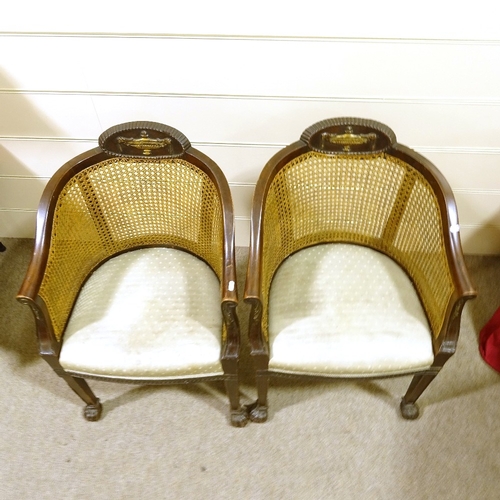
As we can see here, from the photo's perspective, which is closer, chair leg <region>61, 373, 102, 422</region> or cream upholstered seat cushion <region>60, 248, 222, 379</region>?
cream upholstered seat cushion <region>60, 248, 222, 379</region>

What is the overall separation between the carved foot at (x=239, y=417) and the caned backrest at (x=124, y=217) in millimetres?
462

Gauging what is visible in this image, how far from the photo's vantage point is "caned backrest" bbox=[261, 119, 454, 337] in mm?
1166

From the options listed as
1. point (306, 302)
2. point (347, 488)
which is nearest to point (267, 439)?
point (347, 488)

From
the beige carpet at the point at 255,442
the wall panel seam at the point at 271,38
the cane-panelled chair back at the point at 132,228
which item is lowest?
the beige carpet at the point at 255,442

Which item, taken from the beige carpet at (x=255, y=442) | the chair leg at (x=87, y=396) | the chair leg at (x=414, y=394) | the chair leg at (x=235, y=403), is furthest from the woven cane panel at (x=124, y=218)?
the chair leg at (x=414, y=394)

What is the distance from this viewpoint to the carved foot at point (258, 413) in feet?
4.58

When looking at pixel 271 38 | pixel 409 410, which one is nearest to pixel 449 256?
pixel 409 410

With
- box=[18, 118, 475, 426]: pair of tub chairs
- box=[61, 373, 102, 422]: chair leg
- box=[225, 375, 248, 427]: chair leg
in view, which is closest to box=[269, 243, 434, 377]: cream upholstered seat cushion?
box=[18, 118, 475, 426]: pair of tub chairs

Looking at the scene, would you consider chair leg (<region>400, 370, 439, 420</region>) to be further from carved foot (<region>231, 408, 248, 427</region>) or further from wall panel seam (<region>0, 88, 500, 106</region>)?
wall panel seam (<region>0, 88, 500, 106</region>)

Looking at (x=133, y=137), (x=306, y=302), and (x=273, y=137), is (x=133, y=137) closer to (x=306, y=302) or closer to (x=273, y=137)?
(x=273, y=137)

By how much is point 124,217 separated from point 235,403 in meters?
0.66

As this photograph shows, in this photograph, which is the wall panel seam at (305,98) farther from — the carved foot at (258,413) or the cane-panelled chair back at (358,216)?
the carved foot at (258,413)

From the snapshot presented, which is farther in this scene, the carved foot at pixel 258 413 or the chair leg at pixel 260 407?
the carved foot at pixel 258 413

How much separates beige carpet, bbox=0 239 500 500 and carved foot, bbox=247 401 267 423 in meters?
0.04
